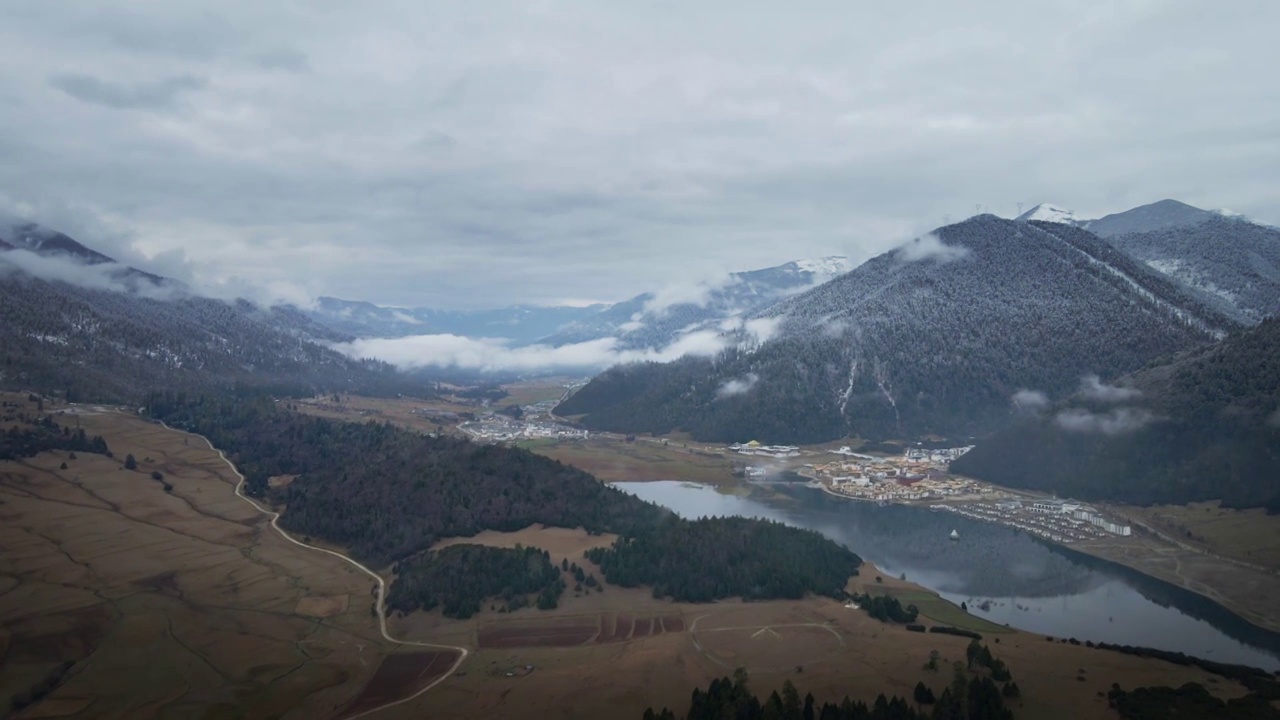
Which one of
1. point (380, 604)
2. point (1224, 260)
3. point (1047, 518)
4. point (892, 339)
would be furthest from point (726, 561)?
point (1224, 260)

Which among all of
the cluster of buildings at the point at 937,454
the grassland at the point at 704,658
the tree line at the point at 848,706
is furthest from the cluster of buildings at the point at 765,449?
the tree line at the point at 848,706

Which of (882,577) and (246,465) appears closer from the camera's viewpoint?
(882,577)

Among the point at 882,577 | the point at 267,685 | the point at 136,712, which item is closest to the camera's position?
the point at 136,712

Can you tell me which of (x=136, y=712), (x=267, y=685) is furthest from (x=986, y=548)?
(x=136, y=712)

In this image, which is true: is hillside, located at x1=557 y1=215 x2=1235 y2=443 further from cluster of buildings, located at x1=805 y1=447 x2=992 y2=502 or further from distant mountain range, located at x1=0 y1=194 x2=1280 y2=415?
cluster of buildings, located at x1=805 y1=447 x2=992 y2=502

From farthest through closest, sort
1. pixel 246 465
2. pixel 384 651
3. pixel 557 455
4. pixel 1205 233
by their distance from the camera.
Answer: pixel 1205 233
pixel 557 455
pixel 246 465
pixel 384 651

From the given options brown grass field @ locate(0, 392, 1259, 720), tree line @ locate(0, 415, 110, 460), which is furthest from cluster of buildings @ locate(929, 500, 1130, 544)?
tree line @ locate(0, 415, 110, 460)

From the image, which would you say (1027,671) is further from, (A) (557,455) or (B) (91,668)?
(A) (557,455)

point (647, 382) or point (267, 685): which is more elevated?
point (647, 382)
